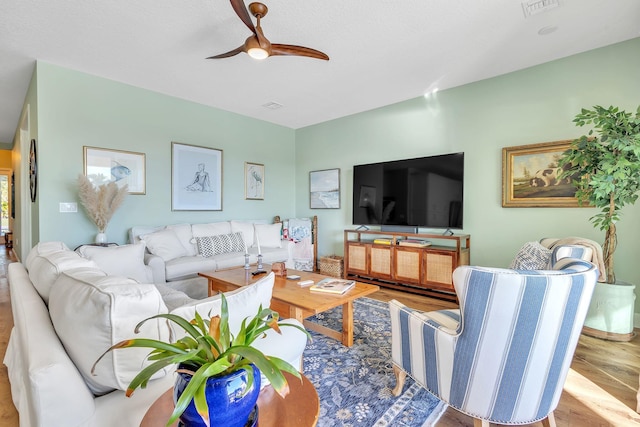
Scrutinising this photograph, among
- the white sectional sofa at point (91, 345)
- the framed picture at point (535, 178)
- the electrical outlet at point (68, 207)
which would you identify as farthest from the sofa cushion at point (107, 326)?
the framed picture at point (535, 178)

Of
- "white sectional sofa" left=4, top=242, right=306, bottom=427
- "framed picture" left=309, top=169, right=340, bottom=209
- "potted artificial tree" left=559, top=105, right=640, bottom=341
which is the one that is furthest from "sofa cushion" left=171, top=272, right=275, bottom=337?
"framed picture" left=309, top=169, right=340, bottom=209

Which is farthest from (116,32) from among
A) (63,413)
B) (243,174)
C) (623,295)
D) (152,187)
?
(623,295)

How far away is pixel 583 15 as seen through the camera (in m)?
2.34

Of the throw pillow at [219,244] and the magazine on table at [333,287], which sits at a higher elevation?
the throw pillow at [219,244]

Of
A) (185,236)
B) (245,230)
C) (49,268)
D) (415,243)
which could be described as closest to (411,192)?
(415,243)

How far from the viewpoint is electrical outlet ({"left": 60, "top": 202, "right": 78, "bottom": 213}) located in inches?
127

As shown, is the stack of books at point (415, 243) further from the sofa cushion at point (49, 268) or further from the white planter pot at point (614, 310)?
the sofa cushion at point (49, 268)

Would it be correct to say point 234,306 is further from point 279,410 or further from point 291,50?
point 291,50

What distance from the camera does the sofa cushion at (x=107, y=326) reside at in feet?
2.83

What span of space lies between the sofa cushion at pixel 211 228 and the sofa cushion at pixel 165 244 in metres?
0.34

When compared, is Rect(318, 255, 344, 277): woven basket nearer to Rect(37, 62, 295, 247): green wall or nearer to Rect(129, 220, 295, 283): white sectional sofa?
Rect(129, 220, 295, 283): white sectional sofa

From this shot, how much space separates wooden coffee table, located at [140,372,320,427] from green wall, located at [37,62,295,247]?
11.3ft

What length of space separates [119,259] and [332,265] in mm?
2888

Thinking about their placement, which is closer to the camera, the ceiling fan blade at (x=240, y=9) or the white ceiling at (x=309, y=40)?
the ceiling fan blade at (x=240, y=9)
